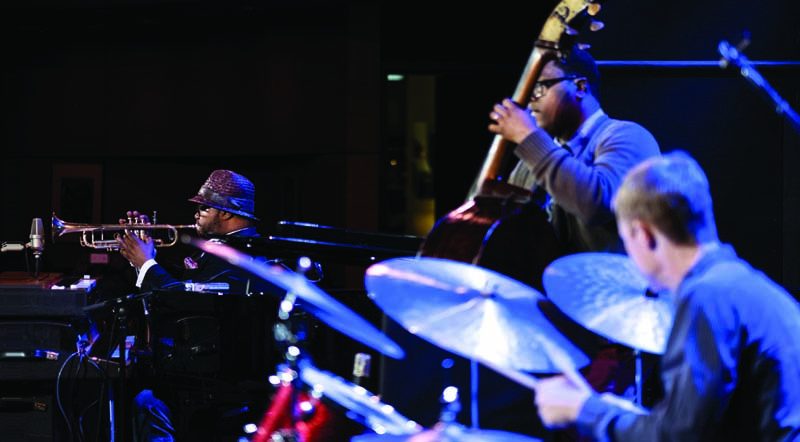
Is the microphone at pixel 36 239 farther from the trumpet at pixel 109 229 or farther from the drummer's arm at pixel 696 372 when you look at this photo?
the drummer's arm at pixel 696 372

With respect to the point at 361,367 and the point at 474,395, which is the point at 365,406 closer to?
the point at 474,395

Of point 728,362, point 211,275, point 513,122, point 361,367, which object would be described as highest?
point 513,122

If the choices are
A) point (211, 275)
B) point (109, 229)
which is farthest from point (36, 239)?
point (211, 275)

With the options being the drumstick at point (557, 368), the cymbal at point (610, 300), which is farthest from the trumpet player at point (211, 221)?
the drumstick at point (557, 368)

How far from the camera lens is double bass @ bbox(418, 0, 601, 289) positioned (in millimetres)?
2893

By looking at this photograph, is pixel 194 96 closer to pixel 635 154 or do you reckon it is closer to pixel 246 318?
pixel 246 318

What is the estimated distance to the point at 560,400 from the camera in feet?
7.21

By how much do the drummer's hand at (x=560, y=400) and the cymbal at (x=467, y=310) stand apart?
0.46 feet

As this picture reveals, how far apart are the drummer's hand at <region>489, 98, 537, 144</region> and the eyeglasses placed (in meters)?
0.12

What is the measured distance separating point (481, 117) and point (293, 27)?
1619 millimetres

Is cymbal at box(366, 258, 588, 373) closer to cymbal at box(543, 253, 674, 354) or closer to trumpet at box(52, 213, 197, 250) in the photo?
cymbal at box(543, 253, 674, 354)

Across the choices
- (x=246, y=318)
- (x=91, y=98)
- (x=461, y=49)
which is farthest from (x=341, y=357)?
(x=91, y=98)

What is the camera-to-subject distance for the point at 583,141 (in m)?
3.11

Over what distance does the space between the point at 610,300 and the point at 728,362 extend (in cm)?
58
